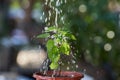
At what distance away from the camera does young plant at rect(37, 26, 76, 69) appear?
1227 mm

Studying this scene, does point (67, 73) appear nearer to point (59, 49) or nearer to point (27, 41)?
point (59, 49)

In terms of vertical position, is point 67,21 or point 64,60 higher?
point 67,21

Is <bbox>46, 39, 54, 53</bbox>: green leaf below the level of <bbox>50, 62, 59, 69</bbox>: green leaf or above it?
above

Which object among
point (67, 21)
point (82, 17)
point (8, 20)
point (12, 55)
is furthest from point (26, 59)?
point (67, 21)

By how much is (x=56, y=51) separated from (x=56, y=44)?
0.09ft

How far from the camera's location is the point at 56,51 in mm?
1238

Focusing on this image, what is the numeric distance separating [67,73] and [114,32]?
144 centimetres

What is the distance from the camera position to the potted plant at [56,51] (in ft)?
3.98

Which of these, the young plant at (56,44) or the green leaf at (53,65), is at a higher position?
the young plant at (56,44)

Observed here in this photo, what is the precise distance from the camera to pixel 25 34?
4.32 m

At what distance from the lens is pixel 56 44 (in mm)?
1249

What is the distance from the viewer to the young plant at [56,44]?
4.02ft

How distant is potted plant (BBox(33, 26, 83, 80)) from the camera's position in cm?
121

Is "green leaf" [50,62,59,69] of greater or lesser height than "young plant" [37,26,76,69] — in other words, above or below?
below
